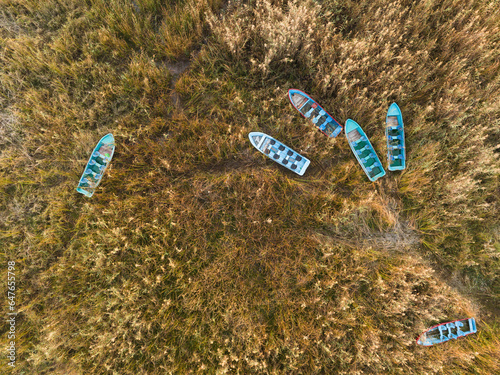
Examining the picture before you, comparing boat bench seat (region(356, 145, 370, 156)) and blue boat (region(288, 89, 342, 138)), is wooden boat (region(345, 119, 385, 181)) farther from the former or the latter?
blue boat (region(288, 89, 342, 138))

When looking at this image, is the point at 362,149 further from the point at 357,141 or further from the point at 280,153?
the point at 280,153

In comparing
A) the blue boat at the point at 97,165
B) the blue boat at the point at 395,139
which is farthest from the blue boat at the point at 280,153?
the blue boat at the point at 97,165

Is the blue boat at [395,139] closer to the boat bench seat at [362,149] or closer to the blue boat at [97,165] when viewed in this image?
the boat bench seat at [362,149]

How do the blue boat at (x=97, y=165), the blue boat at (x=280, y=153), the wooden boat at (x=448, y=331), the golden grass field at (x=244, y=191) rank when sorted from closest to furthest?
the golden grass field at (x=244, y=191) < the wooden boat at (x=448, y=331) < the blue boat at (x=97, y=165) < the blue boat at (x=280, y=153)

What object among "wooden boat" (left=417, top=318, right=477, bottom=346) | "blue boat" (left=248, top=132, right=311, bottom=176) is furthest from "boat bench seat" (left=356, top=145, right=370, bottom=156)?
"wooden boat" (left=417, top=318, right=477, bottom=346)

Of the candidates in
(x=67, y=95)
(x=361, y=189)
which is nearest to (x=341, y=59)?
(x=361, y=189)

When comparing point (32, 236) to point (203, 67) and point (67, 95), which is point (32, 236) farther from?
point (203, 67)
